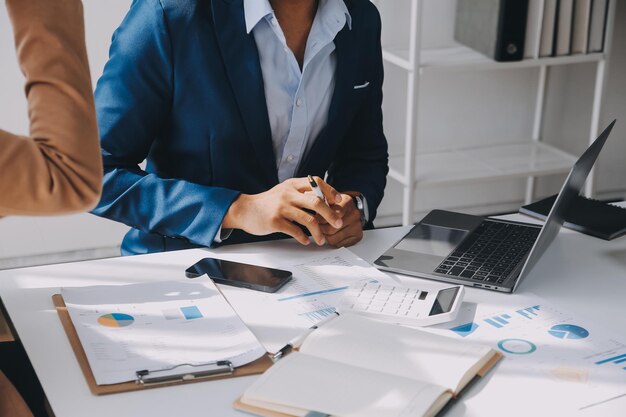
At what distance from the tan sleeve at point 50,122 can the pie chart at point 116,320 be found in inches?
10.2

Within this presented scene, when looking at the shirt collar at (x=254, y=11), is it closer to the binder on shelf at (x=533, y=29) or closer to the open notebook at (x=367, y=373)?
the open notebook at (x=367, y=373)

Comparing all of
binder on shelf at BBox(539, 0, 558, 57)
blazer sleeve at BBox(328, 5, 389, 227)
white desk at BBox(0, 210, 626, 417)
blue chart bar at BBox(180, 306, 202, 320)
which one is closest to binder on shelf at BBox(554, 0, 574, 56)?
binder on shelf at BBox(539, 0, 558, 57)

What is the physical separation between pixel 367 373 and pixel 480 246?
1.83ft

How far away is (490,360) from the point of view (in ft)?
3.80

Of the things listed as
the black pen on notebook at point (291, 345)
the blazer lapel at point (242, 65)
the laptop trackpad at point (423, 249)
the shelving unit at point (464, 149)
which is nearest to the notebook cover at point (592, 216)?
the laptop trackpad at point (423, 249)

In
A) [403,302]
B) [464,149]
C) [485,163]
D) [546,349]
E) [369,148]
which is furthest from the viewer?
[464,149]

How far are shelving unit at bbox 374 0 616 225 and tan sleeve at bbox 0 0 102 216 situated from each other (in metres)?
1.92

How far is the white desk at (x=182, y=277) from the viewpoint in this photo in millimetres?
1056

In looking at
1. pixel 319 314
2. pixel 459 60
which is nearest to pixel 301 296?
pixel 319 314

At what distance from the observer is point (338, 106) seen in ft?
5.92

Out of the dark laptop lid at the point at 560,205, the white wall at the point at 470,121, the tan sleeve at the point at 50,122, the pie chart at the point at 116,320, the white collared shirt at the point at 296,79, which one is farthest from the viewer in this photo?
the white wall at the point at 470,121

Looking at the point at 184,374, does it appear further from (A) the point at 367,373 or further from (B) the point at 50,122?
(B) the point at 50,122

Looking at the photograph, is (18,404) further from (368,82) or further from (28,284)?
(368,82)

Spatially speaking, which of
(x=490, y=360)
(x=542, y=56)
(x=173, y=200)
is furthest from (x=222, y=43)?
(x=542, y=56)
